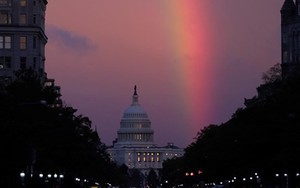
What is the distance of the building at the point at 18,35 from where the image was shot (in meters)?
A: 161

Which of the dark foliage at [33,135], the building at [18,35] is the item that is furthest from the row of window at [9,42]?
the dark foliage at [33,135]

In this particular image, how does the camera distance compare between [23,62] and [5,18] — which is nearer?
[5,18]

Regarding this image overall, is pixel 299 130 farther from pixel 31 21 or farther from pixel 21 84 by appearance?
pixel 31 21

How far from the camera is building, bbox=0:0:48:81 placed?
161 meters

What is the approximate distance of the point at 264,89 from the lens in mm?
178625

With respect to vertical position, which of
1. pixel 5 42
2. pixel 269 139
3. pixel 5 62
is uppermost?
pixel 5 42

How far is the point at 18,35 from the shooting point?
531 feet

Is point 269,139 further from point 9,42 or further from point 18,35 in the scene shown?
point 9,42

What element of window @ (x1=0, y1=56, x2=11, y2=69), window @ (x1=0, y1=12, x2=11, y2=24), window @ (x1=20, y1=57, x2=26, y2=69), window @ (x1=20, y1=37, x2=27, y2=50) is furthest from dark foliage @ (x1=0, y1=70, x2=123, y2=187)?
window @ (x1=0, y1=12, x2=11, y2=24)

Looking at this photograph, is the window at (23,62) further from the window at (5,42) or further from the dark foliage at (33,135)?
the dark foliage at (33,135)

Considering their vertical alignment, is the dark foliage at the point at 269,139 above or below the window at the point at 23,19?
below

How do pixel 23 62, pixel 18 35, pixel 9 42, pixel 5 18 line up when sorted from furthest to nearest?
pixel 23 62
pixel 9 42
pixel 18 35
pixel 5 18

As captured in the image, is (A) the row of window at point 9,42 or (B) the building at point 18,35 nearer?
(B) the building at point 18,35

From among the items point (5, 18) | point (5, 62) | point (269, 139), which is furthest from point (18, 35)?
point (269, 139)
